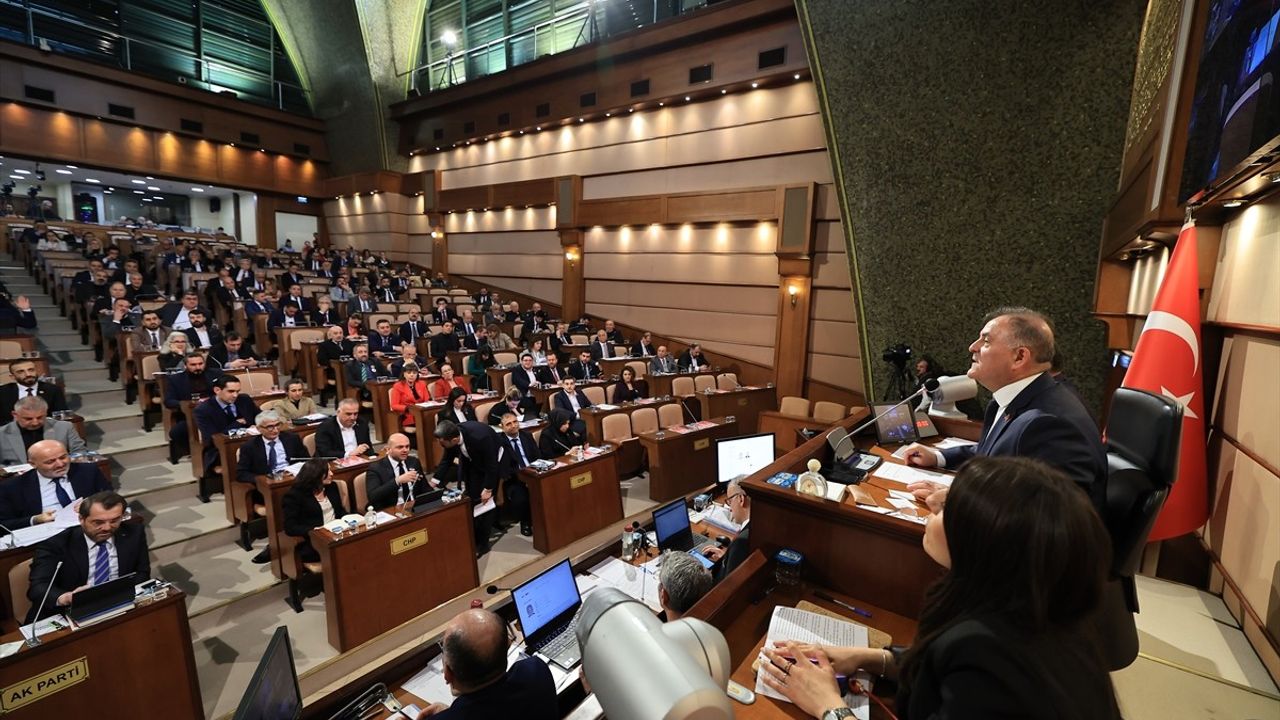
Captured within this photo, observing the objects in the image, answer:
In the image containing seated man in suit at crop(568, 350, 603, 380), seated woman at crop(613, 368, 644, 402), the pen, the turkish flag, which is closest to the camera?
the pen

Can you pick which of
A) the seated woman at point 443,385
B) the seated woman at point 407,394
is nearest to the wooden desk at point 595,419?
the seated woman at point 443,385

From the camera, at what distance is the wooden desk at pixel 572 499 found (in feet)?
14.7

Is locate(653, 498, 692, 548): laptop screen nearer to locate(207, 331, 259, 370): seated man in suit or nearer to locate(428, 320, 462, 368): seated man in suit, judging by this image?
locate(207, 331, 259, 370): seated man in suit

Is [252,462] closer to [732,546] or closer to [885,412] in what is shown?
[732,546]

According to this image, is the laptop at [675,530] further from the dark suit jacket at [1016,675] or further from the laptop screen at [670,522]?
the dark suit jacket at [1016,675]

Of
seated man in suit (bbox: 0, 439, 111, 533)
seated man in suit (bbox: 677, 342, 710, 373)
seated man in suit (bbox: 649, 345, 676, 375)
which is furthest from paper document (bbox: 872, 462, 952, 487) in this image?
seated man in suit (bbox: 677, 342, 710, 373)

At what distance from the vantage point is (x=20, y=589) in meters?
2.84

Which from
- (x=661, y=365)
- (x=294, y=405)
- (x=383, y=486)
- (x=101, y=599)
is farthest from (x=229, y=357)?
(x=661, y=365)

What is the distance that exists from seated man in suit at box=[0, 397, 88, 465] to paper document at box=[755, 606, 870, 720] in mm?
5419

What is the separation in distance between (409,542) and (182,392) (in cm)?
368

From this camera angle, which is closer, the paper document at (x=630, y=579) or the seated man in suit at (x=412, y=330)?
the paper document at (x=630, y=579)

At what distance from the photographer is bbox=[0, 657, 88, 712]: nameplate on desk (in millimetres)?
2215

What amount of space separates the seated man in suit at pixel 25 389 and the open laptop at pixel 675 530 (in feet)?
19.0

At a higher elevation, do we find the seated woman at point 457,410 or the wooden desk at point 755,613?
the wooden desk at point 755,613
